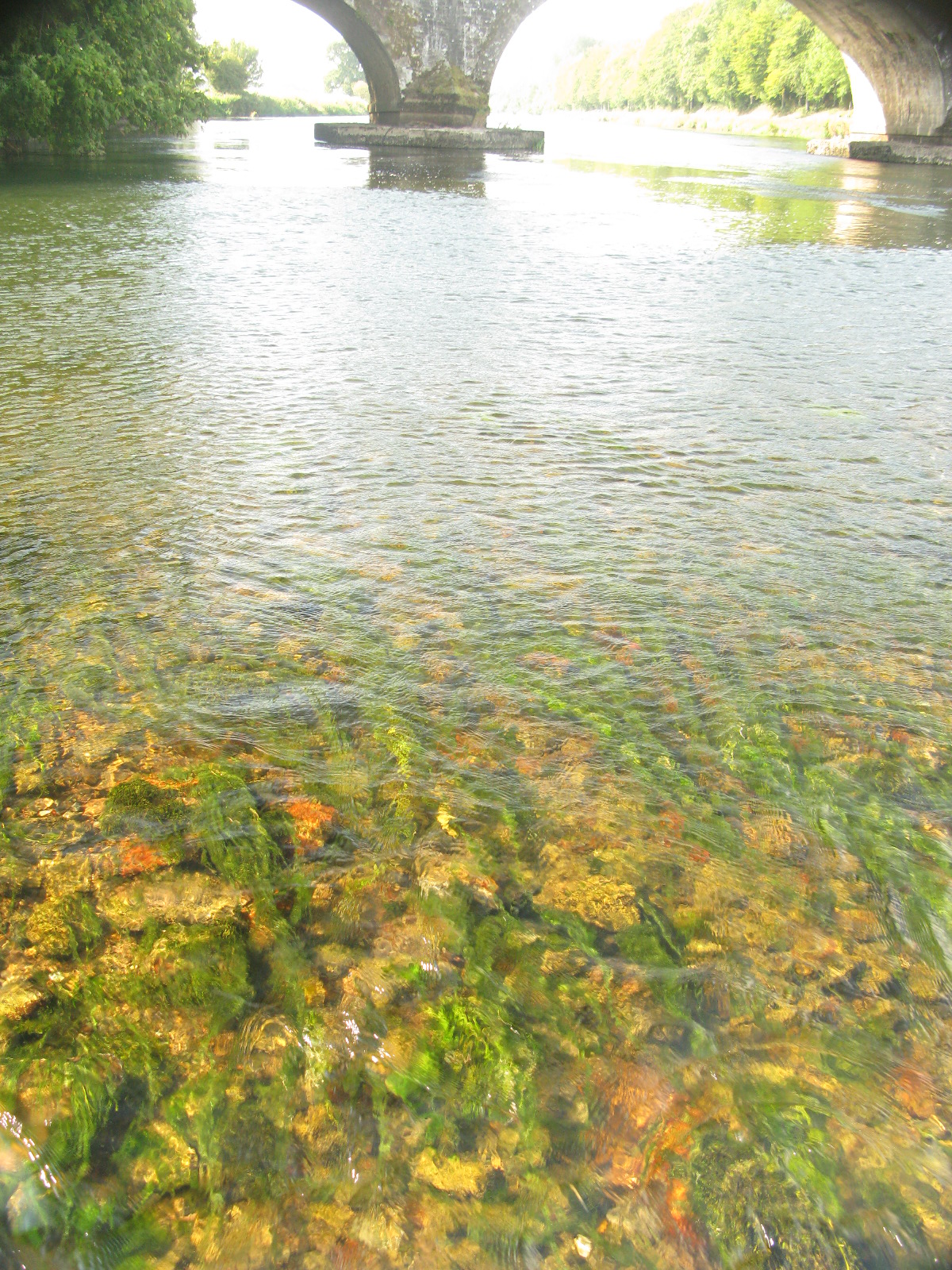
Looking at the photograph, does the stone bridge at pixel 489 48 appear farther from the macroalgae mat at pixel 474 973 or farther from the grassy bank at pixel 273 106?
the grassy bank at pixel 273 106

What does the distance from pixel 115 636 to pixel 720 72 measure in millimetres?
89252

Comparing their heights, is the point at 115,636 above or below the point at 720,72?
below

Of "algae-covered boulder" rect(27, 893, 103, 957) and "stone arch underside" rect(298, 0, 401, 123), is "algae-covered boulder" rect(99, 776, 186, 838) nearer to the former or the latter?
"algae-covered boulder" rect(27, 893, 103, 957)

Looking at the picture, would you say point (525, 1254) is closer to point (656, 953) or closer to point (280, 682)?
point (656, 953)

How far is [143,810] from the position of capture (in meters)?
2.24

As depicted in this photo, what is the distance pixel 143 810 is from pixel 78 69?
75.7 feet

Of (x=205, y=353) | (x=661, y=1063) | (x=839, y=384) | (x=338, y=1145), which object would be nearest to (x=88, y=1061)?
(x=338, y=1145)

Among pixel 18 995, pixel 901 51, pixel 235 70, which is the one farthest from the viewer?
Answer: pixel 235 70

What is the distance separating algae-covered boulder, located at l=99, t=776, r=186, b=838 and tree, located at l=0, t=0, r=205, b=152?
73.1 feet

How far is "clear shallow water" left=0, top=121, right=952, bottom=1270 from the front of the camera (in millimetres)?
1535

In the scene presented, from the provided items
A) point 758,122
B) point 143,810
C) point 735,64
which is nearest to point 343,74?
point 735,64

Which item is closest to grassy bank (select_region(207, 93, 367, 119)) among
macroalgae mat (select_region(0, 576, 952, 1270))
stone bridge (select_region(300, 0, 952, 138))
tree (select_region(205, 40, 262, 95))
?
tree (select_region(205, 40, 262, 95))

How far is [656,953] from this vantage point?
193 cm

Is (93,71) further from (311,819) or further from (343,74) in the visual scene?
(343,74)
